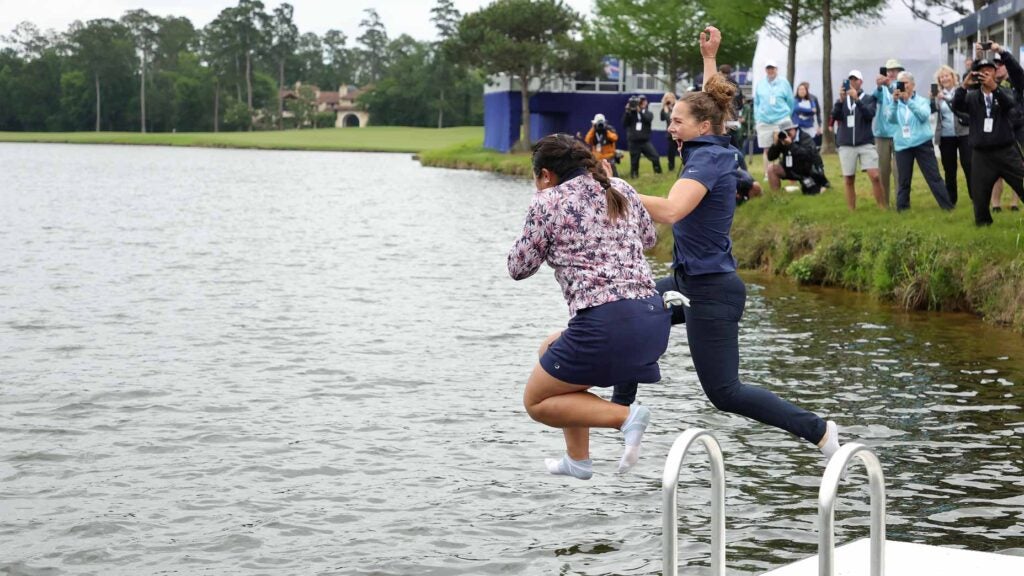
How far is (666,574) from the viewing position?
5.87 m

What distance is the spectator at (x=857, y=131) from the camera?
2117 centimetres

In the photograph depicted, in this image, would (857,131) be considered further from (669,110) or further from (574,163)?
(574,163)

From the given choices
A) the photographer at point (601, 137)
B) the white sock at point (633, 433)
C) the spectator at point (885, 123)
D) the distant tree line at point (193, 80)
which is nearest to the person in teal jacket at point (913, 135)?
the spectator at point (885, 123)

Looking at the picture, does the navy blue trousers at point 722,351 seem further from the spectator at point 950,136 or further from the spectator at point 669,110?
the spectator at point 950,136

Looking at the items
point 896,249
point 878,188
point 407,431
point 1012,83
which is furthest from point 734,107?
point 878,188

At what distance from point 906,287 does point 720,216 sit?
11160 millimetres

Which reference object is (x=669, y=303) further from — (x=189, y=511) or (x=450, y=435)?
(x=450, y=435)

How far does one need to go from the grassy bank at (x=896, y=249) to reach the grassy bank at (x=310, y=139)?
329 ft

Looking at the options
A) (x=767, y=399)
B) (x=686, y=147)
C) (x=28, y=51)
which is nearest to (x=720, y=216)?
(x=686, y=147)

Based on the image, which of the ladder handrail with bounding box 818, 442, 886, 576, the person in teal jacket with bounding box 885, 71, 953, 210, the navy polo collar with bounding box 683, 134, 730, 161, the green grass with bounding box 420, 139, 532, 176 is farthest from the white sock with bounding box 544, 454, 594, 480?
the green grass with bounding box 420, 139, 532, 176

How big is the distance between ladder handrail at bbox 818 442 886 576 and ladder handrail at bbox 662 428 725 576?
458 millimetres

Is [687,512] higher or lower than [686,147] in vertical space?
lower

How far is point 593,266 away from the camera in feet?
24.5

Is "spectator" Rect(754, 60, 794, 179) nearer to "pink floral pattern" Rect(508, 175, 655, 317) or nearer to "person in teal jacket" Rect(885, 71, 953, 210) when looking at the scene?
"person in teal jacket" Rect(885, 71, 953, 210)
